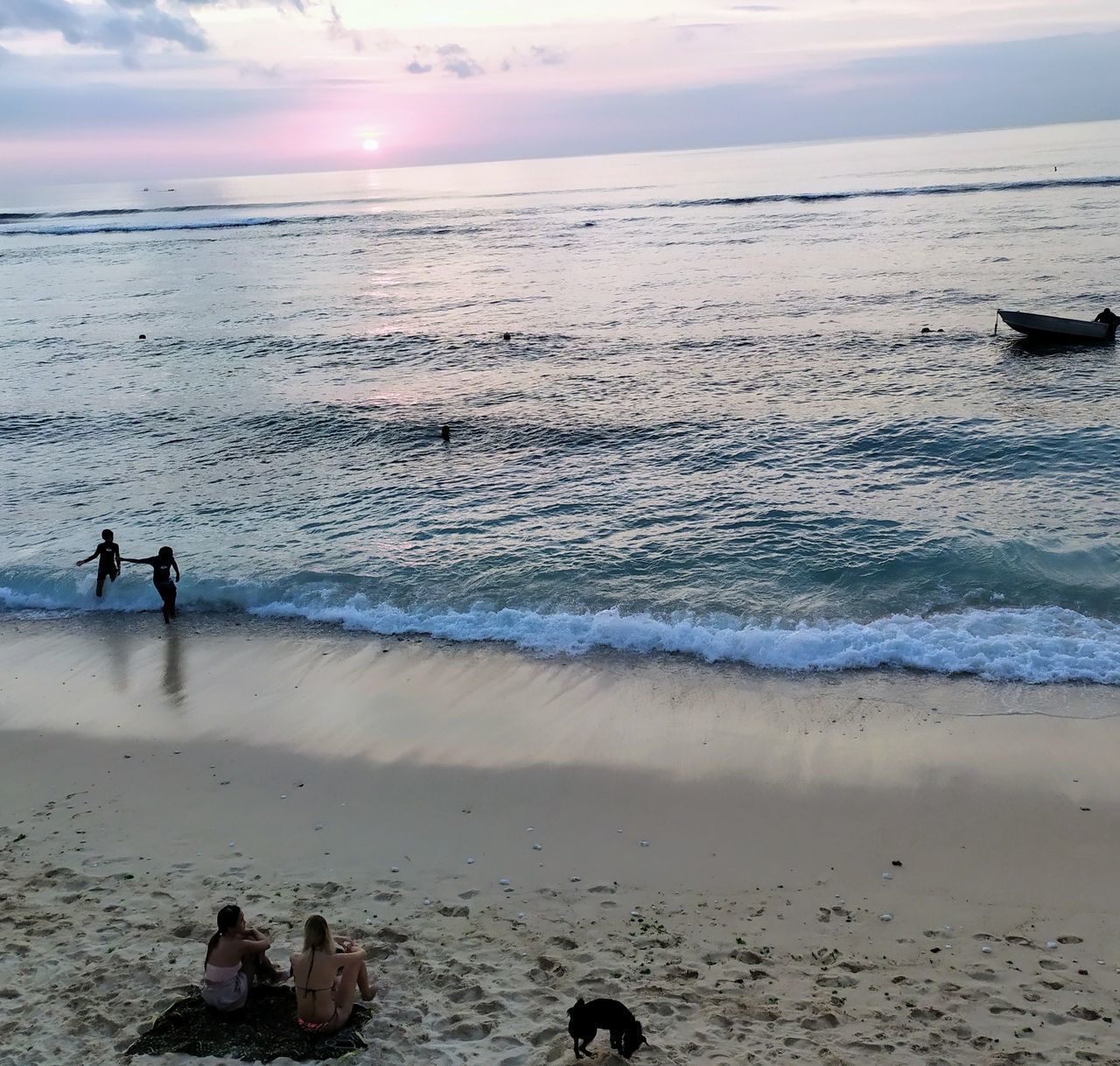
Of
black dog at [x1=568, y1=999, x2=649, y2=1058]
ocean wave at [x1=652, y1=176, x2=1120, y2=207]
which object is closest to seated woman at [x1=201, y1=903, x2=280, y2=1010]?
black dog at [x1=568, y1=999, x2=649, y2=1058]

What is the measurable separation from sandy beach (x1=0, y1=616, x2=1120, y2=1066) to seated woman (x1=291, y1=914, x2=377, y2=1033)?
1.16ft

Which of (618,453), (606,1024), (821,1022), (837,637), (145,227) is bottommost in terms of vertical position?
(821,1022)

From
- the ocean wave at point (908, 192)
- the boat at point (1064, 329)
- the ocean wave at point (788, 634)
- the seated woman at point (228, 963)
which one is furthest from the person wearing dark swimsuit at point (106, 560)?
the ocean wave at point (908, 192)

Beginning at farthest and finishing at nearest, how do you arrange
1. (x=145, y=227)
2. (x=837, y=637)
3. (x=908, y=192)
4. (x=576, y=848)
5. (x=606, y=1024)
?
1. (x=145, y=227)
2. (x=908, y=192)
3. (x=837, y=637)
4. (x=576, y=848)
5. (x=606, y=1024)

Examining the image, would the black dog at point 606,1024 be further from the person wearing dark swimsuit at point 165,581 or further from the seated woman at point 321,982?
the person wearing dark swimsuit at point 165,581

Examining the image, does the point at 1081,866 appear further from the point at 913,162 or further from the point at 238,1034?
the point at 913,162

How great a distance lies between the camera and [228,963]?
20.7 ft

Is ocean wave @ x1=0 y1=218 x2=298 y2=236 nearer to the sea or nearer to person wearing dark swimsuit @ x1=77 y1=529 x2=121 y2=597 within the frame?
the sea

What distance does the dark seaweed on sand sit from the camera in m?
6.01

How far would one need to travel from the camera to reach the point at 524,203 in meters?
108

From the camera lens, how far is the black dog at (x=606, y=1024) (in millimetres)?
5680

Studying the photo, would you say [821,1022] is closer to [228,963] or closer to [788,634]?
[228,963]

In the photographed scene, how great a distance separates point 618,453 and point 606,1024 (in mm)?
17206

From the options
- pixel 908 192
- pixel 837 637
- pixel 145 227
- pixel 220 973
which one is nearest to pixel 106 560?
pixel 220 973
